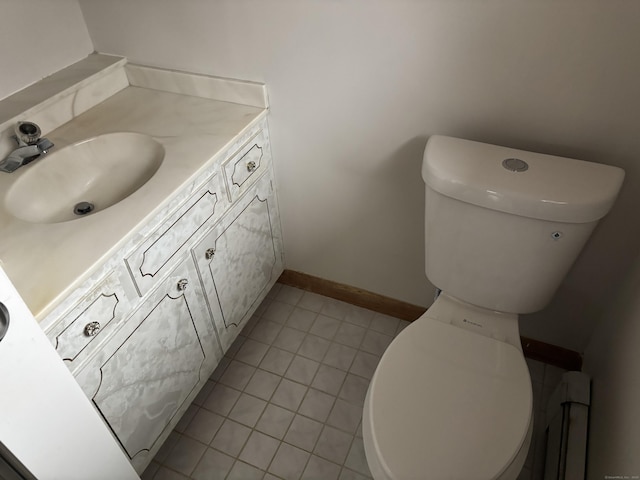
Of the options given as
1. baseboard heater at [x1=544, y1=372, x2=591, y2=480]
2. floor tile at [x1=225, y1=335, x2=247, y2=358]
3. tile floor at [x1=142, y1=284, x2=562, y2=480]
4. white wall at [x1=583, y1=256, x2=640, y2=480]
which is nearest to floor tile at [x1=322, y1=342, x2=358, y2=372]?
tile floor at [x1=142, y1=284, x2=562, y2=480]

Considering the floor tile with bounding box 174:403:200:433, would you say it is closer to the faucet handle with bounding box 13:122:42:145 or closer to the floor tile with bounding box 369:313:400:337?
the floor tile with bounding box 369:313:400:337

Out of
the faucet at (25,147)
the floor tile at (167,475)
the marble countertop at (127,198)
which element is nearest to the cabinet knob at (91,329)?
the marble countertop at (127,198)

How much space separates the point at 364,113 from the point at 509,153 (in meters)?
0.42

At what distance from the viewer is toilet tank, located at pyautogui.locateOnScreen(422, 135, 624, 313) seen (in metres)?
1.05

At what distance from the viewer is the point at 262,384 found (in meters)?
1.62

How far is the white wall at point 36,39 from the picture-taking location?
1296 mm

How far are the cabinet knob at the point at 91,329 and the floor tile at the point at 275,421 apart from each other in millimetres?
705

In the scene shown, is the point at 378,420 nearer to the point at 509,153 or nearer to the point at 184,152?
the point at 509,153

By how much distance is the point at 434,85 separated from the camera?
124cm

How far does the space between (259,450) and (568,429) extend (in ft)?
2.93

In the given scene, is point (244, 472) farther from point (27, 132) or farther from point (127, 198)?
point (27, 132)

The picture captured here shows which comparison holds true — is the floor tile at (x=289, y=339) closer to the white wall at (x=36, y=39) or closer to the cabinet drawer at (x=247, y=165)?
the cabinet drawer at (x=247, y=165)

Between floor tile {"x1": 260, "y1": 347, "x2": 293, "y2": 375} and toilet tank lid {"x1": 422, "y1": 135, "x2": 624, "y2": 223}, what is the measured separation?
0.87 metres

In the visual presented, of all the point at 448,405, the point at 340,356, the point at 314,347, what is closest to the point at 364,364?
the point at 340,356
